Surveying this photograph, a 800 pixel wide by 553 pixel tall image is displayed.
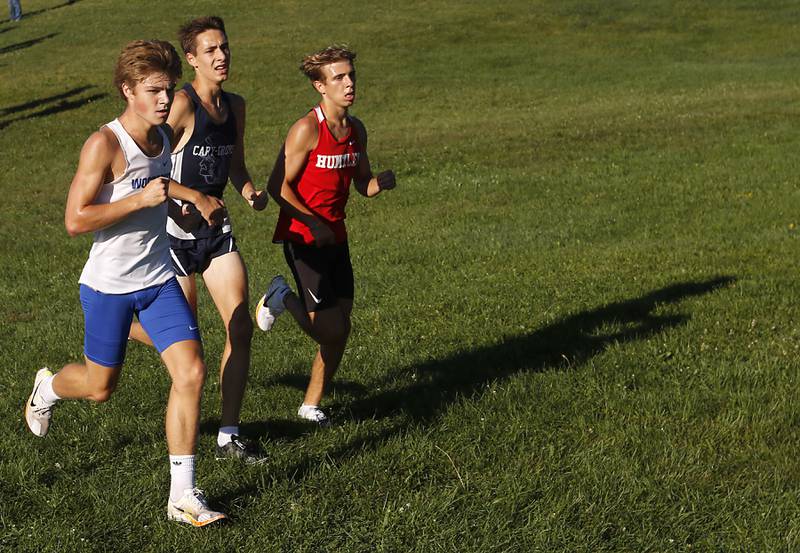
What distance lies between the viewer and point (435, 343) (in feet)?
30.0

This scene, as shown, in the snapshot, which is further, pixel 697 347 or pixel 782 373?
pixel 697 347

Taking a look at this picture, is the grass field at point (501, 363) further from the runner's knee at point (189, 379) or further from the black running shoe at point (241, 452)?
the runner's knee at point (189, 379)

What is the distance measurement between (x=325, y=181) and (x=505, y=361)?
2.25 metres

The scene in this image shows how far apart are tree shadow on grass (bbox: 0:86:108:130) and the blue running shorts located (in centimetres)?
2523

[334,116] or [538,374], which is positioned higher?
[334,116]

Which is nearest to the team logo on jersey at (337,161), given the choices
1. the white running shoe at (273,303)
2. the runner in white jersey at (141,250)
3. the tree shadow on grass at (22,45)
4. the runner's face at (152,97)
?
the white running shoe at (273,303)

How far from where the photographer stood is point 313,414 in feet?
23.5

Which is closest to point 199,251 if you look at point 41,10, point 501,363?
point 501,363

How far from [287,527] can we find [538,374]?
9.35 feet

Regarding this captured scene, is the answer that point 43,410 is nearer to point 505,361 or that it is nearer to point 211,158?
point 211,158

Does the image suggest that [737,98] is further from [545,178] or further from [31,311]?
[31,311]

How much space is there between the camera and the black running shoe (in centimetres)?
636

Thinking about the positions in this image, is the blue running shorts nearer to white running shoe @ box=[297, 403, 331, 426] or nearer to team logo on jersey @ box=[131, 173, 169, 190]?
team logo on jersey @ box=[131, 173, 169, 190]

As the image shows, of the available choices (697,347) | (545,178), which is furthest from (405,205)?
(697,347)
